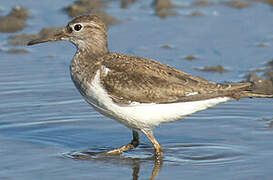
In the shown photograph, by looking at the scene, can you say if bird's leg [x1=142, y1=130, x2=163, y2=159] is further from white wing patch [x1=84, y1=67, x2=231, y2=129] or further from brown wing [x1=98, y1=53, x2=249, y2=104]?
brown wing [x1=98, y1=53, x2=249, y2=104]

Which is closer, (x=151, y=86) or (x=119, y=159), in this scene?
(x=151, y=86)

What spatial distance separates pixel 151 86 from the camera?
827 cm

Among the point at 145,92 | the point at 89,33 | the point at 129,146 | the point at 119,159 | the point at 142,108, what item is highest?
the point at 89,33

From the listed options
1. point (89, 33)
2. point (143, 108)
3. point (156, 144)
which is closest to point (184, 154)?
point (156, 144)

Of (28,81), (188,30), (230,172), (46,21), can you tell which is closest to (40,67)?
(28,81)

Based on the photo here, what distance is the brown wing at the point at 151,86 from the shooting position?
8.21 meters

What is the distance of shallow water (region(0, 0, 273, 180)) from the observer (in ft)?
27.3

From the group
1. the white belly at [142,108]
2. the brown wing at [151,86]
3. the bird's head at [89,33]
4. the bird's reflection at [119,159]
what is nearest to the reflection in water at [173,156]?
the bird's reflection at [119,159]

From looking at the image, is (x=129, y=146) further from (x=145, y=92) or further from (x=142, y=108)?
(x=145, y=92)

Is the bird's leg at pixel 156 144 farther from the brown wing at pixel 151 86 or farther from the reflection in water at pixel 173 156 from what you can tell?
the brown wing at pixel 151 86

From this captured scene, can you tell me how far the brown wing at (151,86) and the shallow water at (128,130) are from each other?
850 millimetres

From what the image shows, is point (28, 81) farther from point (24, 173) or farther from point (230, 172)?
point (230, 172)

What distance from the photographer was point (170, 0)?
45.5 ft

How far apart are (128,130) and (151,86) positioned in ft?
5.11
